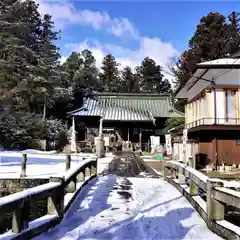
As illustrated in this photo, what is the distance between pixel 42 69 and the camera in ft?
106

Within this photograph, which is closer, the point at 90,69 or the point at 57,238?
the point at 57,238

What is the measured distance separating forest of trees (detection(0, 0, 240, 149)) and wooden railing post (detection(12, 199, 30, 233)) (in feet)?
76.7

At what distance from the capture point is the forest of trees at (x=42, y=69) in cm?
2902

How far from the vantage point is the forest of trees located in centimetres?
2902

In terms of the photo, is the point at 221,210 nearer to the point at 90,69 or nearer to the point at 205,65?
the point at 205,65

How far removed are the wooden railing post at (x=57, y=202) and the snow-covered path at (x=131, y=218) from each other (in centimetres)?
22

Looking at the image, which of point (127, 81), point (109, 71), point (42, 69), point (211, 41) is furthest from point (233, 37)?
point (109, 71)

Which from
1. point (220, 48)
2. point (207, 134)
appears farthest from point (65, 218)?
point (220, 48)

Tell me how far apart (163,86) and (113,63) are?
39.3 ft

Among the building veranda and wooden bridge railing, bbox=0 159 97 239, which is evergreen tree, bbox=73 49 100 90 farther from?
wooden bridge railing, bbox=0 159 97 239

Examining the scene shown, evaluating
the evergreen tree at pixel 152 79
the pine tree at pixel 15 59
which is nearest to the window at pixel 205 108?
the pine tree at pixel 15 59

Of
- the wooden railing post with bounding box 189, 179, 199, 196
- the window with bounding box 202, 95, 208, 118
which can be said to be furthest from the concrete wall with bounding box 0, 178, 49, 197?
the window with bounding box 202, 95, 208, 118

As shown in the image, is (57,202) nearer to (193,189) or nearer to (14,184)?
(193,189)

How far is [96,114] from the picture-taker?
1469 inches
